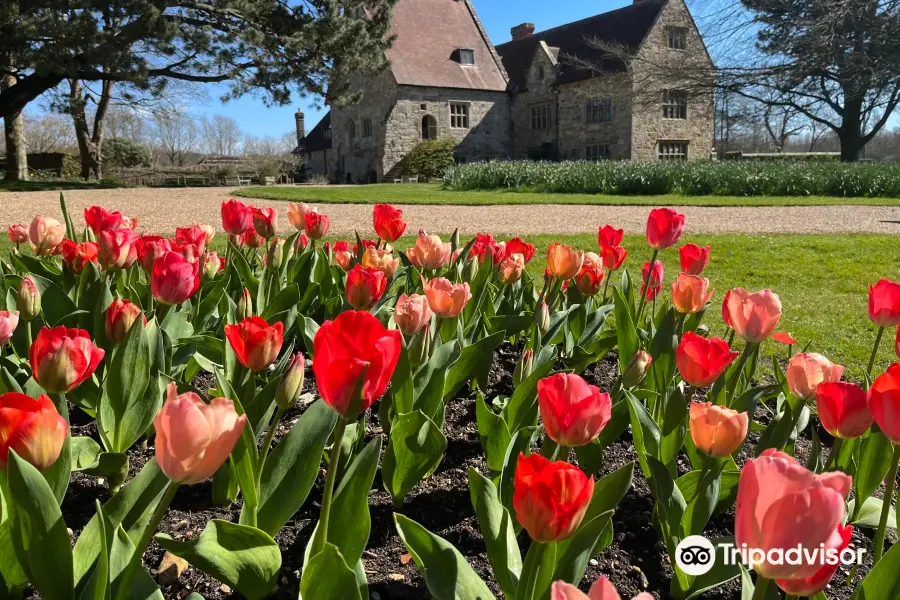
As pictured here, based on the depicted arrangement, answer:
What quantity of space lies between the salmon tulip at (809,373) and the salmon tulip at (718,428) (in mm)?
293

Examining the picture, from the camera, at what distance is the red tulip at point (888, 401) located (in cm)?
86

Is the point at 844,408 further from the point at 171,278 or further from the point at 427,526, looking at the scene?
the point at 171,278

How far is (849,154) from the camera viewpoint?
25.5 meters

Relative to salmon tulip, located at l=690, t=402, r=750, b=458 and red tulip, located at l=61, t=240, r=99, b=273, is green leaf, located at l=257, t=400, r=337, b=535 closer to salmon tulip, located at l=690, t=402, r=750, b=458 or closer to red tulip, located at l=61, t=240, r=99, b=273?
salmon tulip, located at l=690, t=402, r=750, b=458

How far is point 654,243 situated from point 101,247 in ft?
4.83

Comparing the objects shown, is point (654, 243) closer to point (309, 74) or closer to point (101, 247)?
point (101, 247)

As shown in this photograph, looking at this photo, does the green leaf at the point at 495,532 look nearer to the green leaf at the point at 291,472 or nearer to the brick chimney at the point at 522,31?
the green leaf at the point at 291,472

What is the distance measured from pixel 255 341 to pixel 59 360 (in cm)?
28

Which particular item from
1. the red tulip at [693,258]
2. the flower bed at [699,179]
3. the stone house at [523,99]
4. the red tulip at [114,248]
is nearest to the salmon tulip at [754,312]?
the red tulip at [693,258]

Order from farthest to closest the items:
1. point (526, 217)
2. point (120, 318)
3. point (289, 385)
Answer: point (526, 217) < point (120, 318) < point (289, 385)

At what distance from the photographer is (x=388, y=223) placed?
218 centimetres

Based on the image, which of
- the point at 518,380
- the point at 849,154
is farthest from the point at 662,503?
the point at 849,154

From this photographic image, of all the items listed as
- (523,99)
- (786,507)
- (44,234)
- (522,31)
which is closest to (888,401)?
(786,507)

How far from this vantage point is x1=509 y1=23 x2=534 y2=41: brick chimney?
33.9 m
